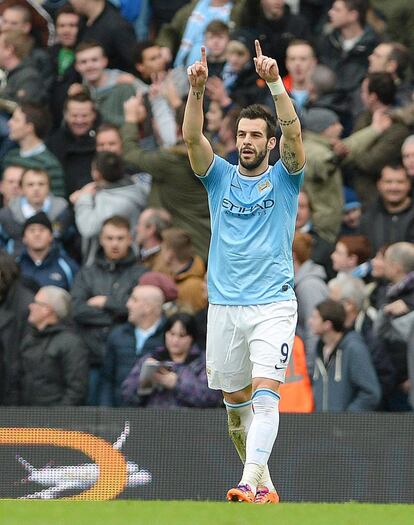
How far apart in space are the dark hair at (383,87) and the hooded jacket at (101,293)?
2.65m

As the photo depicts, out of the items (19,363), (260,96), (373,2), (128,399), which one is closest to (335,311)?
(128,399)

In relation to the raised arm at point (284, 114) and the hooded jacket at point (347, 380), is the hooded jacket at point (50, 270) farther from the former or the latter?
the raised arm at point (284, 114)

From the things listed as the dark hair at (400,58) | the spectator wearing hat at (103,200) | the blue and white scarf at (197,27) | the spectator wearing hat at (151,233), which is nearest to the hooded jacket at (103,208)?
the spectator wearing hat at (103,200)

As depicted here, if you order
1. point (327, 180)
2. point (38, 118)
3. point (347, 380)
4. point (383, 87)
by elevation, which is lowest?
point (347, 380)

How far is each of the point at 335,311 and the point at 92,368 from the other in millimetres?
2092

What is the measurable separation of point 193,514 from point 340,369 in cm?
399

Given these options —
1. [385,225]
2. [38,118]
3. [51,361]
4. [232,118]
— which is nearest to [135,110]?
[38,118]

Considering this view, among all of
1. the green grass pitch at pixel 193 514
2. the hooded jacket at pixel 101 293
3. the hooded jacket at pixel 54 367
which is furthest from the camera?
the hooded jacket at pixel 101 293

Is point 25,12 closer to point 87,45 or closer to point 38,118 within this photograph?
point 87,45

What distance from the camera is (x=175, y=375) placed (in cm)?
1220

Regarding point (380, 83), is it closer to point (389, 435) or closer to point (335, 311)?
Answer: point (335, 311)

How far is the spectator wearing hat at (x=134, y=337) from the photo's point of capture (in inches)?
499

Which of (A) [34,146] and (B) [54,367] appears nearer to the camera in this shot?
(B) [54,367]

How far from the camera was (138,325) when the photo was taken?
41.9ft
